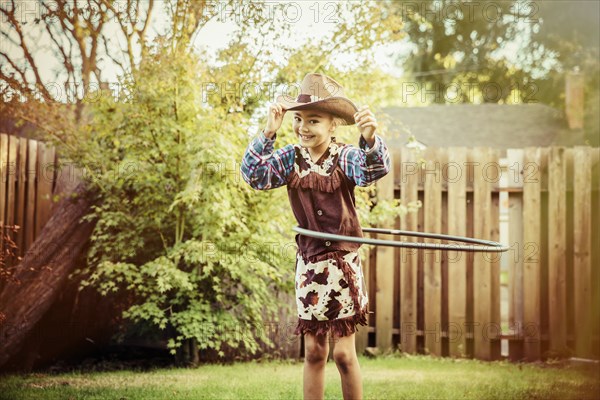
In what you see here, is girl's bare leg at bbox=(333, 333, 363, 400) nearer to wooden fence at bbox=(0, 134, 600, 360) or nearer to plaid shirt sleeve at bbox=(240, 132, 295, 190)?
plaid shirt sleeve at bbox=(240, 132, 295, 190)

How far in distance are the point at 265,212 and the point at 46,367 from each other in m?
2.45

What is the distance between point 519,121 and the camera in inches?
657

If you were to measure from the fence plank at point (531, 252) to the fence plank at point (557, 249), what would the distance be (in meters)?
0.11

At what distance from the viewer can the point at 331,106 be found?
10.2 ft

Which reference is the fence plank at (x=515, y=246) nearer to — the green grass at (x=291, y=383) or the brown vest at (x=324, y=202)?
the green grass at (x=291, y=383)

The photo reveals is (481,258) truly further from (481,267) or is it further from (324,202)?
(324,202)

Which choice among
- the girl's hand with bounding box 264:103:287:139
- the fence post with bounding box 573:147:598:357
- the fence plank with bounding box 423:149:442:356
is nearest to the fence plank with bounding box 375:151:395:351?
the fence plank with bounding box 423:149:442:356

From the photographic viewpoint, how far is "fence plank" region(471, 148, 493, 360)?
20.6 feet

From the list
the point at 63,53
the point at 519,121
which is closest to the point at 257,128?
the point at 63,53

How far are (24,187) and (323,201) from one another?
4296 mm

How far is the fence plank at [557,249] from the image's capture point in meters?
6.20

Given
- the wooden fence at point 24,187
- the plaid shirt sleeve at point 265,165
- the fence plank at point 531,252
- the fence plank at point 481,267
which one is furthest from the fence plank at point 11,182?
the fence plank at point 531,252

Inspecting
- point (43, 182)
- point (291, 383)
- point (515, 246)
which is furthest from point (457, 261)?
point (43, 182)

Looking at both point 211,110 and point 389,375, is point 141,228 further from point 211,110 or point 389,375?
point 389,375
